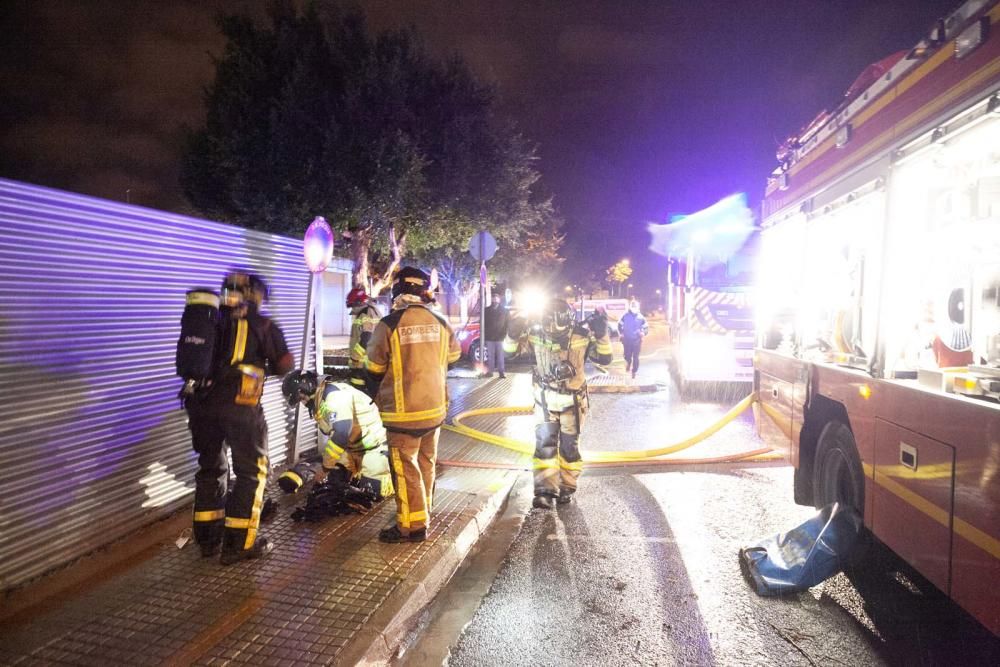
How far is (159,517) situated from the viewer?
4.62 meters

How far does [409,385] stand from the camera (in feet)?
Result: 13.8

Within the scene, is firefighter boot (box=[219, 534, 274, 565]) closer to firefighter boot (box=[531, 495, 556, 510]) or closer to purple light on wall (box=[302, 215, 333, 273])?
firefighter boot (box=[531, 495, 556, 510])

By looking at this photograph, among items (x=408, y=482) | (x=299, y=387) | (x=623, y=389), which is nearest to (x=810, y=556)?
(x=408, y=482)

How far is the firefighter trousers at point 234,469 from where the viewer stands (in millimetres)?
3879

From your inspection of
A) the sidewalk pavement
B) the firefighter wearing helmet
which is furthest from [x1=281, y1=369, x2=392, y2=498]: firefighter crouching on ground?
the sidewalk pavement

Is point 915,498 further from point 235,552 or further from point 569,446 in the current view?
point 235,552

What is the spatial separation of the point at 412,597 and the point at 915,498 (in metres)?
2.63

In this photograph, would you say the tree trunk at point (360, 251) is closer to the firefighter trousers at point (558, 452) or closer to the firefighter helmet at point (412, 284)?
the firefighter trousers at point (558, 452)

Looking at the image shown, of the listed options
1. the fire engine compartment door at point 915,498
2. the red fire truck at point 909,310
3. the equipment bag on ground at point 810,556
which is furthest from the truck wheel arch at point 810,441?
the fire engine compartment door at point 915,498

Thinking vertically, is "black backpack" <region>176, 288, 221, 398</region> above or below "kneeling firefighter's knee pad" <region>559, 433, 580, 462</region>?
above

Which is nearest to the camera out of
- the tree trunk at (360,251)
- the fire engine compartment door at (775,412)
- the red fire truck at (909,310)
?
the red fire truck at (909,310)

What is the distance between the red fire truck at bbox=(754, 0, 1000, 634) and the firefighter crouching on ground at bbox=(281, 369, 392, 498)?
3364 mm

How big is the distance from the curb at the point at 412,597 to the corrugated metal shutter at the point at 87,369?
206 centimetres

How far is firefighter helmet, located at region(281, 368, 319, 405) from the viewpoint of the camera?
4973 millimetres
